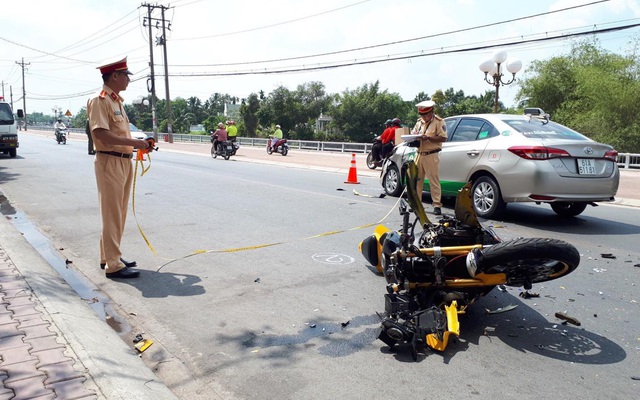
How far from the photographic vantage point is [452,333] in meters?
3.65

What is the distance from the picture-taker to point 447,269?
4000mm

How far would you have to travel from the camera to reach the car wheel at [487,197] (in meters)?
8.11

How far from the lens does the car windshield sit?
787 cm

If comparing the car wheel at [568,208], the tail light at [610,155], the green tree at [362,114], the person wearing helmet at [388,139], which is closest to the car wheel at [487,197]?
the car wheel at [568,208]

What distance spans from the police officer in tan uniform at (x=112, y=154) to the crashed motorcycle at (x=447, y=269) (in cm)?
277

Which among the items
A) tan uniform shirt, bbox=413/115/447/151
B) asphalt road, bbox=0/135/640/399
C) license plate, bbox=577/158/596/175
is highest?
tan uniform shirt, bbox=413/115/447/151

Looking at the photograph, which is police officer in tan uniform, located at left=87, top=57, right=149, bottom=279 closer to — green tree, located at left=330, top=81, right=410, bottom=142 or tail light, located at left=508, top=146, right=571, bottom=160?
tail light, located at left=508, top=146, right=571, bottom=160

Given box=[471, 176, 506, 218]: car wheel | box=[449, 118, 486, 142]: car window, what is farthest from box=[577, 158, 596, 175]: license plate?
box=[449, 118, 486, 142]: car window

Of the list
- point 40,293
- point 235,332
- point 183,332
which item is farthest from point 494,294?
point 40,293

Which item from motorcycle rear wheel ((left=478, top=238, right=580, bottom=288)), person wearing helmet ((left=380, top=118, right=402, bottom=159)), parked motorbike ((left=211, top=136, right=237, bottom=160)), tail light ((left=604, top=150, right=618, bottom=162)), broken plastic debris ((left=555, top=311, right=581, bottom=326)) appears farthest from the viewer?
parked motorbike ((left=211, top=136, right=237, bottom=160))

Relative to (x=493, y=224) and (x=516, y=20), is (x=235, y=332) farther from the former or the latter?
(x=516, y=20)

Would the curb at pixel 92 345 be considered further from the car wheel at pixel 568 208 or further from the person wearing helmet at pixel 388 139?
the person wearing helmet at pixel 388 139

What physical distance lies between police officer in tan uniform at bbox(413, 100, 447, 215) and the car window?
0.57 meters

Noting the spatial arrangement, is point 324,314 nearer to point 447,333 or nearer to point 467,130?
point 447,333
